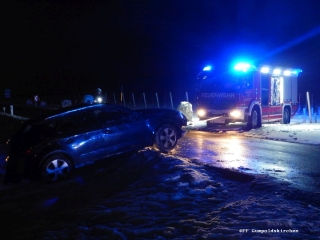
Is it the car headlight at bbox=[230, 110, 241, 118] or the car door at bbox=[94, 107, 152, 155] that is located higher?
the car door at bbox=[94, 107, 152, 155]

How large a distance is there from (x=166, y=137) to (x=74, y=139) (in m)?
2.70

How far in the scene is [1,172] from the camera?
962cm

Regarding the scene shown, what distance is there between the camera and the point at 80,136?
26.9ft

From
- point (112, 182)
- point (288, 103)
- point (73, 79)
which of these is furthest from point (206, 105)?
point (73, 79)

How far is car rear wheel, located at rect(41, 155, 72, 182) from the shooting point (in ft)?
25.5

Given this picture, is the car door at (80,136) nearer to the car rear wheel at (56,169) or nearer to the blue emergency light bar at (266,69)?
the car rear wheel at (56,169)

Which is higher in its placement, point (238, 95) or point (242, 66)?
point (242, 66)

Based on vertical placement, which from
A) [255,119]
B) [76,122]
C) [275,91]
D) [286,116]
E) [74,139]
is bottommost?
[286,116]

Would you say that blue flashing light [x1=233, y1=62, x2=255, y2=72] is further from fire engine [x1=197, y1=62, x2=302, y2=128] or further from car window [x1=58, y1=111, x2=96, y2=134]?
car window [x1=58, y1=111, x2=96, y2=134]

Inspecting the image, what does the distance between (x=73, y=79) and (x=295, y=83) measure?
9080 centimetres

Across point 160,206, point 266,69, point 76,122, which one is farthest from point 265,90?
point 160,206

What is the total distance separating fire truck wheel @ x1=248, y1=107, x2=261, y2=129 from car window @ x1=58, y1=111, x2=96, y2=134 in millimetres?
9109

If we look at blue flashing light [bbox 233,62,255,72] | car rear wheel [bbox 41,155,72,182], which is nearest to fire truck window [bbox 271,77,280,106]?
blue flashing light [bbox 233,62,255,72]

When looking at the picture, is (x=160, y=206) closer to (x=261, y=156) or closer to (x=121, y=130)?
(x=121, y=130)
